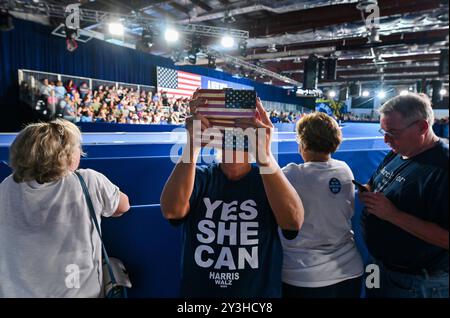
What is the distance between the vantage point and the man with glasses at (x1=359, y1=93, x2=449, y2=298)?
30.3 inches

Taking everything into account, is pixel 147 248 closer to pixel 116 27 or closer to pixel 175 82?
pixel 116 27

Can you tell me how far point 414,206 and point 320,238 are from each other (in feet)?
1.06

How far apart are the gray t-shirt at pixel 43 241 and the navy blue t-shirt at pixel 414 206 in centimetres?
97

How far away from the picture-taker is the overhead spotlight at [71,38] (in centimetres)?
736

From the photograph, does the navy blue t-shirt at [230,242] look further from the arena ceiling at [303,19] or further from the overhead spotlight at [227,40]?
the overhead spotlight at [227,40]

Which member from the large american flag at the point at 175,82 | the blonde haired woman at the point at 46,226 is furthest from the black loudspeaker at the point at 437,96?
the large american flag at the point at 175,82

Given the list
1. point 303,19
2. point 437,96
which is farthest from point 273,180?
point 303,19

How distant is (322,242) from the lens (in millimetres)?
1020

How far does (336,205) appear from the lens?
1.03 metres

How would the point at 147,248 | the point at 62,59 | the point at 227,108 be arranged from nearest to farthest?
the point at 227,108 < the point at 147,248 < the point at 62,59

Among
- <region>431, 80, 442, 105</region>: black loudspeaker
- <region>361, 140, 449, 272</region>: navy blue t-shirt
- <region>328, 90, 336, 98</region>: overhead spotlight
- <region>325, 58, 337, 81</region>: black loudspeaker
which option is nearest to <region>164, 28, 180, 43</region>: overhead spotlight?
<region>325, 58, 337, 81</region>: black loudspeaker
